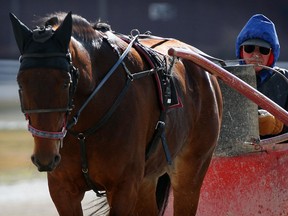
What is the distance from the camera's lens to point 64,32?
3.46 metres

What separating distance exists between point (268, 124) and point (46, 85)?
208 cm

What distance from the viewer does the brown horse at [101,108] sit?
3381 millimetres

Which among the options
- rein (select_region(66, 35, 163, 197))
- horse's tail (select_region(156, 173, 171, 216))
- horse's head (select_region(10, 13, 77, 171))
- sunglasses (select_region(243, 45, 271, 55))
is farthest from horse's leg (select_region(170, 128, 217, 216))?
horse's head (select_region(10, 13, 77, 171))

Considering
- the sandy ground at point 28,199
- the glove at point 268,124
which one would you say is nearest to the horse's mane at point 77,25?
the glove at point 268,124

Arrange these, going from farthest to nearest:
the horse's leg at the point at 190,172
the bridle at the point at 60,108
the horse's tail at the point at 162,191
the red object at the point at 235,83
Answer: the horse's tail at the point at 162,191
the horse's leg at the point at 190,172
the red object at the point at 235,83
the bridle at the point at 60,108

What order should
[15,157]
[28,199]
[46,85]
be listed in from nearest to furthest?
[46,85] < [28,199] < [15,157]

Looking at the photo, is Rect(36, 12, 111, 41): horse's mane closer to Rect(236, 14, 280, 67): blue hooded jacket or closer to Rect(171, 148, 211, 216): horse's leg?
Rect(171, 148, 211, 216): horse's leg

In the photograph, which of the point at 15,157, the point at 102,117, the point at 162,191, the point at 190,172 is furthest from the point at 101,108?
the point at 15,157

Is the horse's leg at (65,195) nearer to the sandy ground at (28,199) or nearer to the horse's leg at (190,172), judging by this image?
the horse's leg at (190,172)

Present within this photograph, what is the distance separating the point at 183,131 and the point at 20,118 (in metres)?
8.36

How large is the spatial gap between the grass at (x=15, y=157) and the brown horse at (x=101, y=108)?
12.3ft

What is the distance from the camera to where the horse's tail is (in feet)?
16.5

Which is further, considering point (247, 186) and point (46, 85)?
point (247, 186)

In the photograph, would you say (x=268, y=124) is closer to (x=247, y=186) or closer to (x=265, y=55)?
(x=247, y=186)
